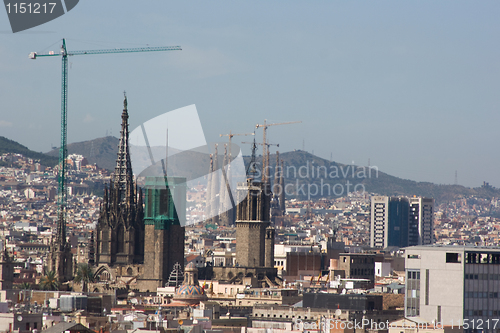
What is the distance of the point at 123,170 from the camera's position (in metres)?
135

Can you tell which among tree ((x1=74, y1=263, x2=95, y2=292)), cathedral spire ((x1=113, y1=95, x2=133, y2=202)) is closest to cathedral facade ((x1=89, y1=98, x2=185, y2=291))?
cathedral spire ((x1=113, y1=95, x2=133, y2=202))

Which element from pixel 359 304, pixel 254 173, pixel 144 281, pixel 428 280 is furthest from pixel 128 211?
pixel 428 280

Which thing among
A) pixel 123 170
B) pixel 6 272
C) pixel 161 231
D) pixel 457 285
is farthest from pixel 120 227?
pixel 457 285

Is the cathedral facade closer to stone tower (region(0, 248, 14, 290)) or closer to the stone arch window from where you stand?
the stone arch window

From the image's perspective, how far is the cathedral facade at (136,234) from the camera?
130 meters

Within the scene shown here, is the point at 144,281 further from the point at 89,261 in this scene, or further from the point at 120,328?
the point at 120,328

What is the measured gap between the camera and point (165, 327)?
65500mm

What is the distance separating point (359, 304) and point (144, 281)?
156 feet

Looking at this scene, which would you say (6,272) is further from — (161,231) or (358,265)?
(358,265)

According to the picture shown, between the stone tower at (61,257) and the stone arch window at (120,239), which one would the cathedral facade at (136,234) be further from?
the stone tower at (61,257)

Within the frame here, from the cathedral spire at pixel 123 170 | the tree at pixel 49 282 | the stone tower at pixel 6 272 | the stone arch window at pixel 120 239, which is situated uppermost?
the cathedral spire at pixel 123 170

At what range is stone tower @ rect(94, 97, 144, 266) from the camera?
132125mm

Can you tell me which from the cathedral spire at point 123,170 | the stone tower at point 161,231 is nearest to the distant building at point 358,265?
the stone tower at point 161,231

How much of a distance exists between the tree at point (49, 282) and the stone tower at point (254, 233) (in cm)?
2491
